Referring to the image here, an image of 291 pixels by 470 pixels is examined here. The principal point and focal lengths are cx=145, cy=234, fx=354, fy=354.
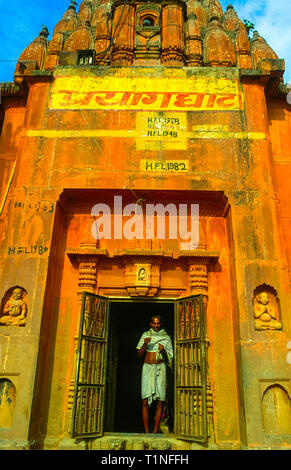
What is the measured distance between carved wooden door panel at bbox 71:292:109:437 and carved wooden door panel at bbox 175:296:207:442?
128 cm

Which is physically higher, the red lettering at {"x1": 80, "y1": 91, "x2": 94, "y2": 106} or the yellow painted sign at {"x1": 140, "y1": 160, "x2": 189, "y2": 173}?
the red lettering at {"x1": 80, "y1": 91, "x2": 94, "y2": 106}

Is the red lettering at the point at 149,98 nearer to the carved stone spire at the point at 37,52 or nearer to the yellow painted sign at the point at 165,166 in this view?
the yellow painted sign at the point at 165,166

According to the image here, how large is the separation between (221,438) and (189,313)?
198 centimetres

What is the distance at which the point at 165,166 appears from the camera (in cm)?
691

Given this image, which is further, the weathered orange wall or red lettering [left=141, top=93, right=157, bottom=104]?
red lettering [left=141, top=93, right=157, bottom=104]

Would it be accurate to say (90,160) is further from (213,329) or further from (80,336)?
(213,329)

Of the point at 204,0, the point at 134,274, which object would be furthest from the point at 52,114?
the point at 204,0

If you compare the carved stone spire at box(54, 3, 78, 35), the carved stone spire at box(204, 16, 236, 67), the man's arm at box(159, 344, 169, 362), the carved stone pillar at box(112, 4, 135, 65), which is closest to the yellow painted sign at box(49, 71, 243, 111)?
the carved stone spire at box(204, 16, 236, 67)

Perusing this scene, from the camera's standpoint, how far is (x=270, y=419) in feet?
17.4

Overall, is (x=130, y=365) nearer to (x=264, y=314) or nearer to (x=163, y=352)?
(x=163, y=352)

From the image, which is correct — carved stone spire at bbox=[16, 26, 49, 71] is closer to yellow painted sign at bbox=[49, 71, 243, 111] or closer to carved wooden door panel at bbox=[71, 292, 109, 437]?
yellow painted sign at bbox=[49, 71, 243, 111]

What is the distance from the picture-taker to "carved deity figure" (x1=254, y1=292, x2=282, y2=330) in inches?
229

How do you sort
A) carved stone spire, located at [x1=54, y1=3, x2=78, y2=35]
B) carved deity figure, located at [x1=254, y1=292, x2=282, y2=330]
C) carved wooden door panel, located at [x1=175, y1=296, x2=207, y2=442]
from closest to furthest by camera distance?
carved wooden door panel, located at [x1=175, y1=296, x2=207, y2=442]
carved deity figure, located at [x1=254, y1=292, x2=282, y2=330]
carved stone spire, located at [x1=54, y1=3, x2=78, y2=35]

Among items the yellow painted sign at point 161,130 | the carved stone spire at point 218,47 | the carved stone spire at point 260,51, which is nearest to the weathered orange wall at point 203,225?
the yellow painted sign at point 161,130
